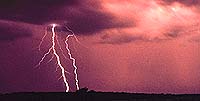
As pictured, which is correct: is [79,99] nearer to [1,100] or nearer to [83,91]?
[83,91]

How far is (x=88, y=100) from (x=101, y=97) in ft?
5.72

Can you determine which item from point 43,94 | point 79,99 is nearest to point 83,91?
point 79,99

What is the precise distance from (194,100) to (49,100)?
904 cm

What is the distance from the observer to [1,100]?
2939 cm

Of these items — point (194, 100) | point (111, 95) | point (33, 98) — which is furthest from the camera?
point (111, 95)

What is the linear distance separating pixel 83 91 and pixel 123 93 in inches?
182

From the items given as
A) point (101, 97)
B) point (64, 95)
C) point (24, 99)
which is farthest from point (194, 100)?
point (24, 99)

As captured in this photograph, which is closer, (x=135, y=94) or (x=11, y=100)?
(x=11, y=100)

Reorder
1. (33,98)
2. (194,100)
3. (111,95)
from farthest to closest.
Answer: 1. (111,95)
2. (33,98)
3. (194,100)

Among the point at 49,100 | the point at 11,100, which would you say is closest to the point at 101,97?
the point at 49,100

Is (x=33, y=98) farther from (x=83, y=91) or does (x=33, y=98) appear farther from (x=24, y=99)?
(x=83, y=91)

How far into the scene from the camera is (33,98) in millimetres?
29125

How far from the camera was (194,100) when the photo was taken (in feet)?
89.6

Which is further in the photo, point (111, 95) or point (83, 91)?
point (111, 95)
